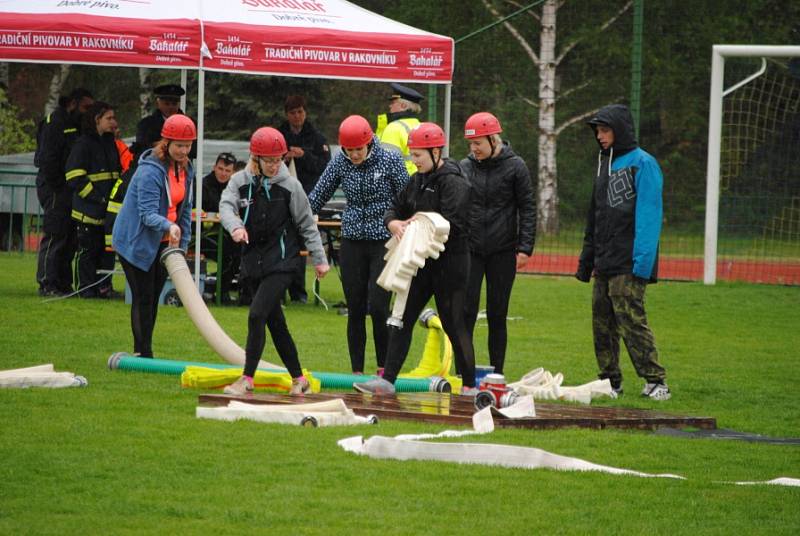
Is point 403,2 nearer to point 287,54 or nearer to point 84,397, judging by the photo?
point 287,54

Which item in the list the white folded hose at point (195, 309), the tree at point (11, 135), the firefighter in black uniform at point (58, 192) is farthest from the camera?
the tree at point (11, 135)

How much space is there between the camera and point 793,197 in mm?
20953

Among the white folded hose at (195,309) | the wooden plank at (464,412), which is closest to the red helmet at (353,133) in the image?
the white folded hose at (195,309)

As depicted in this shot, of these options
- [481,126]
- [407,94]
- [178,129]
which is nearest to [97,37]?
[407,94]

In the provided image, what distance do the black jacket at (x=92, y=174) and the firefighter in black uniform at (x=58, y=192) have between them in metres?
0.38

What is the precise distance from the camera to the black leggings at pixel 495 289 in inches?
399

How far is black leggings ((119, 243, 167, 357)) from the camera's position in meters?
10.3

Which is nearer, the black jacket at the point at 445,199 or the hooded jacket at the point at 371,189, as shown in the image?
the black jacket at the point at 445,199

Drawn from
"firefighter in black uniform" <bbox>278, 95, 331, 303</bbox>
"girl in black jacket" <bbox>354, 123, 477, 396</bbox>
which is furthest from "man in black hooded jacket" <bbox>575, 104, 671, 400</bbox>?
"firefighter in black uniform" <bbox>278, 95, 331, 303</bbox>

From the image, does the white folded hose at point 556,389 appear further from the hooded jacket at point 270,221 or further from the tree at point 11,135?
the tree at point 11,135

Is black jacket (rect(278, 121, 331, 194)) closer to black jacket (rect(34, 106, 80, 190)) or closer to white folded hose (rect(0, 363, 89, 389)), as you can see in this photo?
black jacket (rect(34, 106, 80, 190))

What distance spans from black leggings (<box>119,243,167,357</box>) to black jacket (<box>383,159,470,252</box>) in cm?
197

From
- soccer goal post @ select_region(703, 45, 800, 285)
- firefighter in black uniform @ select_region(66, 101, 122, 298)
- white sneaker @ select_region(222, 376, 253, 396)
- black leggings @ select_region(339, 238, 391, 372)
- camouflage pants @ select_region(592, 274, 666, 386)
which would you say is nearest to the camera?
white sneaker @ select_region(222, 376, 253, 396)

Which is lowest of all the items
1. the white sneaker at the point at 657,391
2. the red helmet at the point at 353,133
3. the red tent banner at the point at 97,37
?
the white sneaker at the point at 657,391
